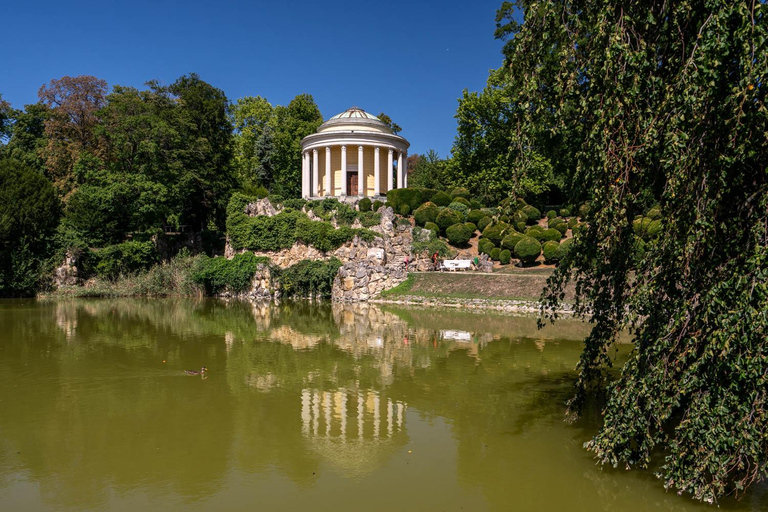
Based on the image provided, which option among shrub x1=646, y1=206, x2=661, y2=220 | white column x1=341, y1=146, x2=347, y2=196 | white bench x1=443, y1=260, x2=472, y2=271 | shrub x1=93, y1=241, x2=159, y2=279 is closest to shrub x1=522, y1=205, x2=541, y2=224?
white bench x1=443, y1=260, x2=472, y2=271

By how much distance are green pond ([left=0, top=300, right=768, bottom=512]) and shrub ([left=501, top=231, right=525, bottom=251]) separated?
16656mm

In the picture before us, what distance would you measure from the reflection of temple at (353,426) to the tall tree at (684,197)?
2877 millimetres

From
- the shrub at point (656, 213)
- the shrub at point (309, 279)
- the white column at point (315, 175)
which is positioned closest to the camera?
the shrub at point (656, 213)

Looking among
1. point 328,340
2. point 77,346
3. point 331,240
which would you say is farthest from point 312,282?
point 77,346

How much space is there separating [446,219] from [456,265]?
4609mm

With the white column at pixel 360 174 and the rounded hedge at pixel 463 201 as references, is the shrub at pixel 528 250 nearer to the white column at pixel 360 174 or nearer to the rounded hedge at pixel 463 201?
the rounded hedge at pixel 463 201

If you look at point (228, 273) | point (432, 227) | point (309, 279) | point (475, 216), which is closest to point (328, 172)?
point (432, 227)

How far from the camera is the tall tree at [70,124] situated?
3572cm

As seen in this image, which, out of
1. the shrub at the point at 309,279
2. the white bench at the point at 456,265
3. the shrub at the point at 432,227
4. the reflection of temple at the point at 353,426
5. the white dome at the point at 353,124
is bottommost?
the reflection of temple at the point at 353,426

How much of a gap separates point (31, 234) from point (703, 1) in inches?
1387

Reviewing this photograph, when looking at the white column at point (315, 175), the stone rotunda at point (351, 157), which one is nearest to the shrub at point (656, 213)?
the stone rotunda at point (351, 157)

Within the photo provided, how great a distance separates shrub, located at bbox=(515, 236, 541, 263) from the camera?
101 ft

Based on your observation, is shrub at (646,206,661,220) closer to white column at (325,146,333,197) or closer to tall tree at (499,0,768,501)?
tall tree at (499,0,768,501)

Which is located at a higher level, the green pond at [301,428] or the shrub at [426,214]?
the shrub at [426,214]
